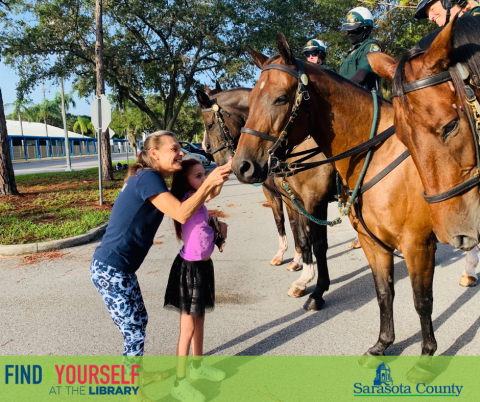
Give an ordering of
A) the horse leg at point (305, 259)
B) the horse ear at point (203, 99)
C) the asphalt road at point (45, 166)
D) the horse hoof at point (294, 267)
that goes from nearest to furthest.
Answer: the horse leg at point (305, 259) < the horse ear at point (203, 99) < the horse hoof at point (294, 267) < the asphalt road at point (45, 166)

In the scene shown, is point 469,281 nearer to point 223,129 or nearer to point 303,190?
point 303,190

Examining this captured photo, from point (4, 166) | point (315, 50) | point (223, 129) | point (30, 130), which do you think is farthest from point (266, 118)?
point (30, 130)

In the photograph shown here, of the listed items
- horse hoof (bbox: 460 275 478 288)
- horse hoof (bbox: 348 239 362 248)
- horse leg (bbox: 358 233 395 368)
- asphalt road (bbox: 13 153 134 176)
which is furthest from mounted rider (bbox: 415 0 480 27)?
asphalt road (bbox: 13 153 134 176)

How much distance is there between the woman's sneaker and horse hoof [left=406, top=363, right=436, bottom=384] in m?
1.57

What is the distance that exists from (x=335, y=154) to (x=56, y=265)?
15.9 feet

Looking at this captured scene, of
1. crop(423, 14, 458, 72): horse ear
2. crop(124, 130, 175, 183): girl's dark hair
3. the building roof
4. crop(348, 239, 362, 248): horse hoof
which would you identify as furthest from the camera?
the building roof

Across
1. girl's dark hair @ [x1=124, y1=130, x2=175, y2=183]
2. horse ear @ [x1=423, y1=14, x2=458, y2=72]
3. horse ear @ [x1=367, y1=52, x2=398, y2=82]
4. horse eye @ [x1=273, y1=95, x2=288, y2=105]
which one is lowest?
girl's dark hair @ [x1=124, y1=130, x2=175, y2=183]

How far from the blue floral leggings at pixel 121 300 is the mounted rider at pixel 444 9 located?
285 cm

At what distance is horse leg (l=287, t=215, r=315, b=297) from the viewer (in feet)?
14.7

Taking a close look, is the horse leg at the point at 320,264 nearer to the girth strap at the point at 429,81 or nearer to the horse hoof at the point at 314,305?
the horse hoof at the point at 314,305

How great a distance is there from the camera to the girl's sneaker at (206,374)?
282cm

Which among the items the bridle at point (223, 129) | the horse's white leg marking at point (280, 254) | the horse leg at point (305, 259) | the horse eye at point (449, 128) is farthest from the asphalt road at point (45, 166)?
the horse eye at point (449, 128)

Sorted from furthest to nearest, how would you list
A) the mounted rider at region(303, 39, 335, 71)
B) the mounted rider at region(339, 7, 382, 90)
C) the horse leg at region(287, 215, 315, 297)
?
1. the mounted rider at region(303, 39, 335, 71)
2. the horse leg at region(287, 215, 315, 297)
3. the mounted rider at region(339, 7, 382, 90)

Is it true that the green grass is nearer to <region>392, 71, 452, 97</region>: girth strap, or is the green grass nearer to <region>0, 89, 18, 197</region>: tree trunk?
<region>0, 89, 18, 197</region>: tree trunk
